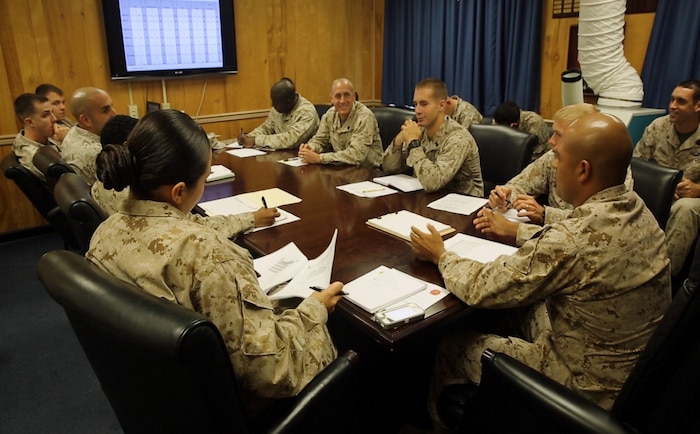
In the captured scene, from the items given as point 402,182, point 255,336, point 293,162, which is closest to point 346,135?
point 293,162

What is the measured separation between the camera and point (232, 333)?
973 mm

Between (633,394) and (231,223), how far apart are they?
1.37 m

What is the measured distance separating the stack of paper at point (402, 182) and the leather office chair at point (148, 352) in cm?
165

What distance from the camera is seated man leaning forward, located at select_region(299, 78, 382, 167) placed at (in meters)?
3.05

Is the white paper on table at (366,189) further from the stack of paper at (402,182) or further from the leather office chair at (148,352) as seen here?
the leather office chair at (148,352)

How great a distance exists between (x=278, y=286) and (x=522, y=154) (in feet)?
5.84

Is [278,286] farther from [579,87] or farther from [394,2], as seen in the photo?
[394,2]

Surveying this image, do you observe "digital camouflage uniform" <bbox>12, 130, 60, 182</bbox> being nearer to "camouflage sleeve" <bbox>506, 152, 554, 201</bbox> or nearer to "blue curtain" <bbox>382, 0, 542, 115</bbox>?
"camouflage sleeve" <bbox>506, 152, 554, 201</bbox>

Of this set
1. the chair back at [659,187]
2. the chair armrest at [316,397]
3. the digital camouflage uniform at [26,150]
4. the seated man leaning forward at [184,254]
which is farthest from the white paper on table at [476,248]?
the digital camouflage uniform at [26,150]

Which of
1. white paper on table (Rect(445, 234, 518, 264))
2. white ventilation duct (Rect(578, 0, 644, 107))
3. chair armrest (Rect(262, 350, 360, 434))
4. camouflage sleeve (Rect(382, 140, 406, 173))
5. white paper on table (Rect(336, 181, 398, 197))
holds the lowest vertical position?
chair armrest (Rect(262, 350, 360, 434))

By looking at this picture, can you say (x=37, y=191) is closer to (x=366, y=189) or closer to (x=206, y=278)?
(x=366, y=189)

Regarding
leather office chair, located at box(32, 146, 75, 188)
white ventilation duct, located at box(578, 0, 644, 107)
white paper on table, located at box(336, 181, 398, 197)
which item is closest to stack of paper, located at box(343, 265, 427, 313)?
white paper on table, located at box(336, 181, 398, 197)

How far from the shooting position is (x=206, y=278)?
953mm

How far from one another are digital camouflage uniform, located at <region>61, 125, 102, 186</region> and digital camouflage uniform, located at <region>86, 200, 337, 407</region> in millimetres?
1728
